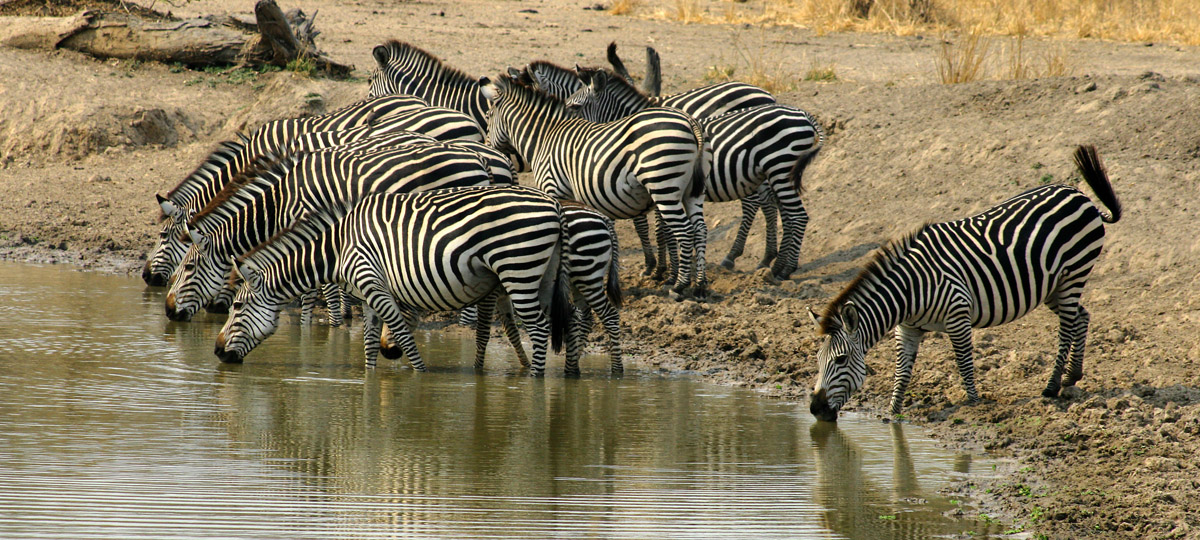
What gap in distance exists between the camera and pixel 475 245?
26.0 ft

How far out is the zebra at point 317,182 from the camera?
9391mm

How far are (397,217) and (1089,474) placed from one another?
4.77 metres

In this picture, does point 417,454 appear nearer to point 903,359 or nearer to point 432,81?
point 903,359

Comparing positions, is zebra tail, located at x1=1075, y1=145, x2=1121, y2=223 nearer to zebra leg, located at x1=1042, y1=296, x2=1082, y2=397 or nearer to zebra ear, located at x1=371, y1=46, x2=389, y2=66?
zebra leg, located at x1=1042, y1=296, x2=1082, y2=397

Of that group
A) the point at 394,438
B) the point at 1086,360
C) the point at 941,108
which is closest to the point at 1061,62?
the point at 941,108

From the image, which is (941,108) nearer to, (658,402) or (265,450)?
(658,402)

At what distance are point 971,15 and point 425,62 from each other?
11624 millimetres

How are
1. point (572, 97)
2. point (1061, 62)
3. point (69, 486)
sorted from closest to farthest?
point (69, 486)
point (572, 97)
point (1061, 62)

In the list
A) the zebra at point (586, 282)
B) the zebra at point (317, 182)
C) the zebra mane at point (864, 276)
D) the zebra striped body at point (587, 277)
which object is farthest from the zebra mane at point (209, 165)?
the zebra mane at point (864, 276)

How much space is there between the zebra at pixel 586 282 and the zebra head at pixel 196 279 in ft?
8.11

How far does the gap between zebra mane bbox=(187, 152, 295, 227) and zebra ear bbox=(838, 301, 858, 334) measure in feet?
17.1

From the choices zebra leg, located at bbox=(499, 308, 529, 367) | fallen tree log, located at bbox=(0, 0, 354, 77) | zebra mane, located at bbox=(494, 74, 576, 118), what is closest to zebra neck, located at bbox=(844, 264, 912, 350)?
zebra leg, located at bbox=(499, 308, 529, 367)

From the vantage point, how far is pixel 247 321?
344 inches

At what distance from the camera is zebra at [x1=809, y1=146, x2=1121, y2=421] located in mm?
7070
